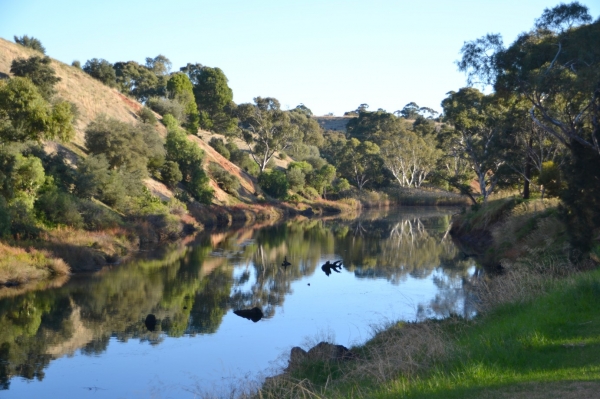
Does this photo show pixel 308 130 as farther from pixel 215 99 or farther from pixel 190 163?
pixel 190 163

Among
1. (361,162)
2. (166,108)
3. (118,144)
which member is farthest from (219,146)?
(118,144)

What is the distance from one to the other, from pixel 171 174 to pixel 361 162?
4123 centimetres

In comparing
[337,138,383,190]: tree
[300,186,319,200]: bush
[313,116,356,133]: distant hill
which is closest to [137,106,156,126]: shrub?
[300,186,319,200]: bush

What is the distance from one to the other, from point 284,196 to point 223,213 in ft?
56.8

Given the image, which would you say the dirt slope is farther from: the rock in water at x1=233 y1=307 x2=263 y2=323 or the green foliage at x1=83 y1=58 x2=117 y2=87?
the rock in water at x1=233 y1=307 x2=263 y2=323

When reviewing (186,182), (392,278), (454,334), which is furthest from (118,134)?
(454,334)

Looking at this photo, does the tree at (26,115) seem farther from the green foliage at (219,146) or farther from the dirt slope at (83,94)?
the green foliage at (219,146)

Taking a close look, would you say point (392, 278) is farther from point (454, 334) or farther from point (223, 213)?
point (223, 213)

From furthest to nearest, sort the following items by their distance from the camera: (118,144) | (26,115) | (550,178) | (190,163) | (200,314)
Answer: (190,163), (118,144), (26,115), (550,178), (200,314)

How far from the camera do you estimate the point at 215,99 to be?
281ft

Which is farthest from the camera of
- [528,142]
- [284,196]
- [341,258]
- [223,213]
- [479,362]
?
[284,196]

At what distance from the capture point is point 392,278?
2816cm

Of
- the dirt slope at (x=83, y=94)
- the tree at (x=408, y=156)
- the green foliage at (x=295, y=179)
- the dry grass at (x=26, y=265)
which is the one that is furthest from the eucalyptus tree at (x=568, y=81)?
the tree at (x=408, y=156)

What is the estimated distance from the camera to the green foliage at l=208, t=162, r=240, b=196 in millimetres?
61944
